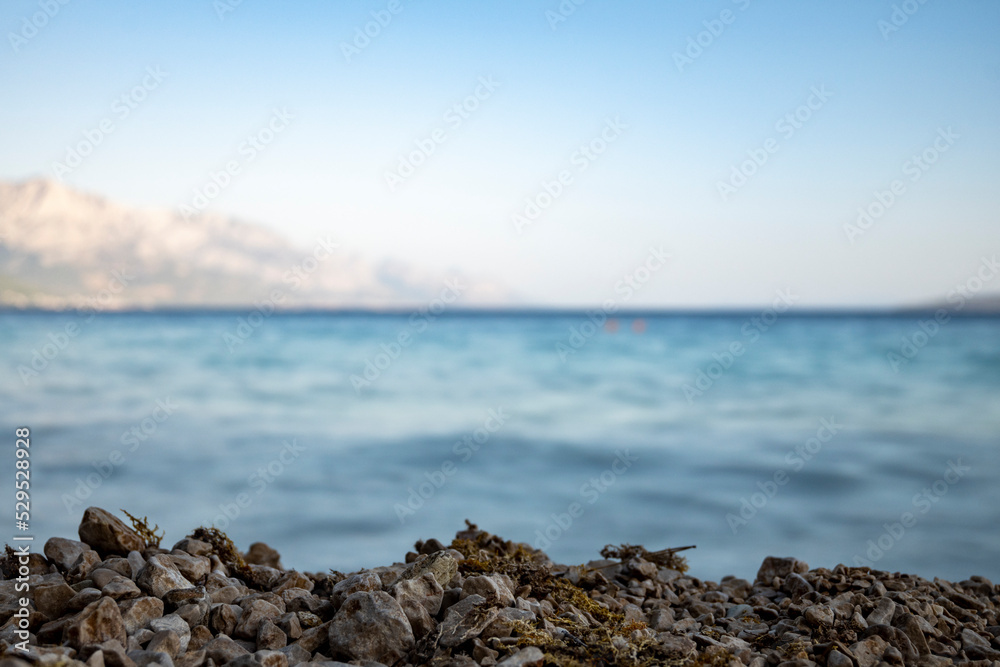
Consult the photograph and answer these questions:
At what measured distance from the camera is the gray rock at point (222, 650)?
91.6 inches

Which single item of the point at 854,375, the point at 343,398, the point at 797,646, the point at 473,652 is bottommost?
the point at 473,652

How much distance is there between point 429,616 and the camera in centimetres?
261

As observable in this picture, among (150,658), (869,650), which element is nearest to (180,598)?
(150,658)

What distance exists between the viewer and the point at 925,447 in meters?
15.1

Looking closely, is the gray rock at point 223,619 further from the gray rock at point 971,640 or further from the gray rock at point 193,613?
the gray rock at point 971,640

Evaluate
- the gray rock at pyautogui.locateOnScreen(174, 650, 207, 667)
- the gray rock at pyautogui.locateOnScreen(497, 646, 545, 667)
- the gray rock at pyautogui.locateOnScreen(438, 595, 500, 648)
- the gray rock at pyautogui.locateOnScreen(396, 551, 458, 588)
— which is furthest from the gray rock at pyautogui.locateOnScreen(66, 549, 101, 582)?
the gray rock at pyautogui.locateOnScreen(497, 646, 545, 667)

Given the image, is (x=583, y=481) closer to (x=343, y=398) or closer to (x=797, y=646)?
(x=797, y=646)

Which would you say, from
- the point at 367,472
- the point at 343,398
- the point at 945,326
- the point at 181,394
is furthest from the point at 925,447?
the point at 945,326

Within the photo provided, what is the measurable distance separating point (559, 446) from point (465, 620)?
1321 centimetres

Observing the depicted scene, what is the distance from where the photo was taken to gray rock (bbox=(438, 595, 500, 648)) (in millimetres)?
2389

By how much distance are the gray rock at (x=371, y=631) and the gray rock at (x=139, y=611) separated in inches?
25.8

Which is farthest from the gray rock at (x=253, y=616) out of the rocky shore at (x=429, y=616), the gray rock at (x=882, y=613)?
the gray rock at (x=882, y=613)

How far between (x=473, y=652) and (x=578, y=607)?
2.48ft

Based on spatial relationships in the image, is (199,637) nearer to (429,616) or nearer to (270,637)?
(270,637)
